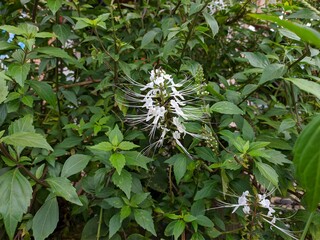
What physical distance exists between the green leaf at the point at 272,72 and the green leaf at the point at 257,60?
0.23 ft

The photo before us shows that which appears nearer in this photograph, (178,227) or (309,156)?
(309,156)

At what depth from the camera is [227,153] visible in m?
1.13

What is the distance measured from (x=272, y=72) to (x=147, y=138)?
41 cm

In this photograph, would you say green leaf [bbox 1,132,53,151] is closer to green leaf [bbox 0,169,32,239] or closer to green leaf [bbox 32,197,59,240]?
green leaf [bbox 0,169,32,239]

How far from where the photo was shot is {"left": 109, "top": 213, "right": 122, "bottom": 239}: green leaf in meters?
1.05

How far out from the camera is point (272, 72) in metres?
1.10

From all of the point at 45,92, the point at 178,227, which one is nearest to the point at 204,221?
the point at 178,227

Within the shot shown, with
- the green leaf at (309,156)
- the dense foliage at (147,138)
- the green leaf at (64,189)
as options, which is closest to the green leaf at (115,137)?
the dense foliage at (147,138)

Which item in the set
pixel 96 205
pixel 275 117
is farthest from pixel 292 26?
pixel 275 117

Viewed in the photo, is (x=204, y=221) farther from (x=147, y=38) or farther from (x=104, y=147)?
(x=147, y=38)

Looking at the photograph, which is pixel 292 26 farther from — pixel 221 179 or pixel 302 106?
pixel 302 106

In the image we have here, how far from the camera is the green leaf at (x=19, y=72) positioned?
1065 millimetres

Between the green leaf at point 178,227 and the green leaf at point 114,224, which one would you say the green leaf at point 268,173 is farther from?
the green leaf at point 114,224

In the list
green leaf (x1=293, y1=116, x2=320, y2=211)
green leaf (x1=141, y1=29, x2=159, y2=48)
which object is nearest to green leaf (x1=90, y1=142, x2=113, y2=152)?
green leaf (x1=141, y1=29, x2=159, y2=48)
